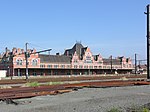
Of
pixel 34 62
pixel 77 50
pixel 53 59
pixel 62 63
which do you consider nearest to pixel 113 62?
pixel 77 50

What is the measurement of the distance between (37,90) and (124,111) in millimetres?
7565

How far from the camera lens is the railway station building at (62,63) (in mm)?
100250

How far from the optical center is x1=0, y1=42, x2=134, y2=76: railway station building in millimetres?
100250

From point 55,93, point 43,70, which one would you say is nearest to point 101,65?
point 43,70

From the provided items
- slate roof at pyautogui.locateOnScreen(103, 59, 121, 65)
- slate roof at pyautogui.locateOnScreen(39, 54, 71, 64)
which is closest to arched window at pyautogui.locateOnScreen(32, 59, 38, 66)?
slate roof at pyautogui.locateOnScreen(39, 54, 71, 64)

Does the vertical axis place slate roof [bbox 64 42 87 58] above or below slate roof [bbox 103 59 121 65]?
above

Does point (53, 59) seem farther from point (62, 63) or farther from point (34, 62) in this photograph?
point (34, 62)

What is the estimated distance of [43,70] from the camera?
99.5 m

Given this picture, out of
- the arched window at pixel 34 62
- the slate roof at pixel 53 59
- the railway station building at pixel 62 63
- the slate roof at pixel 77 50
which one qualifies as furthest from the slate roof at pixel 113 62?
the arched window at pixel 34 62

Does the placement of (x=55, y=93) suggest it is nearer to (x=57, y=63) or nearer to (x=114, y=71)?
(x=57, y=63)

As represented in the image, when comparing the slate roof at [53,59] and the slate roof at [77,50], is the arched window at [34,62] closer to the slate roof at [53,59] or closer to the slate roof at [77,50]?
the slate roof at [53,59]

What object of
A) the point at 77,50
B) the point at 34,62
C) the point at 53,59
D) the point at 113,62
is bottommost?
the point at 34,62

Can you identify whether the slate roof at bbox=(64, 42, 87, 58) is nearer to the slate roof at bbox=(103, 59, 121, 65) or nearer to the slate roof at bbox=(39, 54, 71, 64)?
the slate roof at bbox=(39, 54, 71, 64)

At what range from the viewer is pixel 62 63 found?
11856 centimetres
